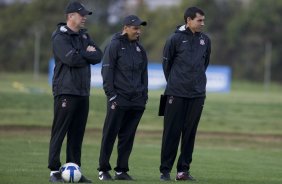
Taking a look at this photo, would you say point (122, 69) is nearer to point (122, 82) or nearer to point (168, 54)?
point (122, 82)

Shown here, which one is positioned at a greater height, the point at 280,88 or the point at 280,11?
the point at 280,11

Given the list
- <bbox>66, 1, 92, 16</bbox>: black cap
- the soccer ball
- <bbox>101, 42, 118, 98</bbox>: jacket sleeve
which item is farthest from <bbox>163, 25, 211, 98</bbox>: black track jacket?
the soccer ball

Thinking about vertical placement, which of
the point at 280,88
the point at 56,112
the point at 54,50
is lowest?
the point at 280,88

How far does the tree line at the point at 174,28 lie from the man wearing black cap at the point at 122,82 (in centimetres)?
6769

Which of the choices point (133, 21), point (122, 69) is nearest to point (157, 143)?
point (122, 69)

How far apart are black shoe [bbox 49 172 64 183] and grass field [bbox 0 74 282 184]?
A: 18 centimetres

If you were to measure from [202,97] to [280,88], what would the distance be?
5922cm

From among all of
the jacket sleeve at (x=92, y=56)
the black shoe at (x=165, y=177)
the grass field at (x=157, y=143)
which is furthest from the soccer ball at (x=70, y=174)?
the black shoe at (x=165, y=177)

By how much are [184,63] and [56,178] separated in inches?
108

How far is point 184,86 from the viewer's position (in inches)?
549

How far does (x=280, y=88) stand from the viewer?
7244 centimetres

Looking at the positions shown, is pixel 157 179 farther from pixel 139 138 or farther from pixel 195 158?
pixel 139 138

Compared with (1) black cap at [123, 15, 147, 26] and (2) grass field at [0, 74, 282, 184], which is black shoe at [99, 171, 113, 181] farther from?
(1) black cap at [123, 15, 147, 26]

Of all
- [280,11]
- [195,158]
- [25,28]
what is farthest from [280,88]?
[195,158]
